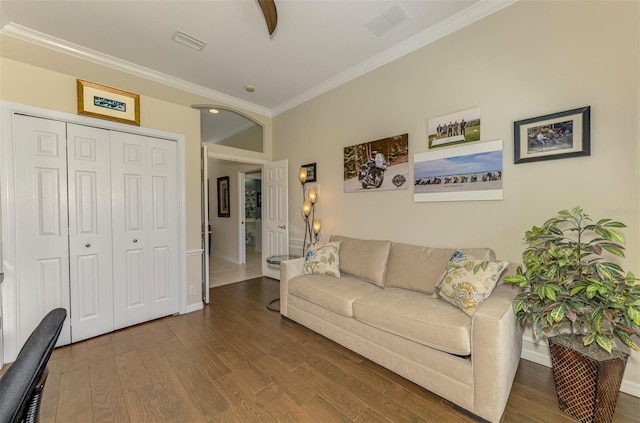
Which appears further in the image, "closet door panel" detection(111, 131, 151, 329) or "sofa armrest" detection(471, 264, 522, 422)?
"closet door panel" detection(111, 131, 151, 329)

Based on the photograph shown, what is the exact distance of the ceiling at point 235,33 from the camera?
88.0 inches

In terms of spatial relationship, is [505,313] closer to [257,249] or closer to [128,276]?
[128,276]

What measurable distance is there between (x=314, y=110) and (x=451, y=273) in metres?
2.97

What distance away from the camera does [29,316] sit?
2184 millimetres

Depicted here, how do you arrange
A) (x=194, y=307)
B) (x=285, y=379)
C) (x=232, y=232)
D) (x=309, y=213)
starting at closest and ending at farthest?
(x=285, y=379) → (x=194, y=307) → (x=309, y=213) → (x=232, y=232)

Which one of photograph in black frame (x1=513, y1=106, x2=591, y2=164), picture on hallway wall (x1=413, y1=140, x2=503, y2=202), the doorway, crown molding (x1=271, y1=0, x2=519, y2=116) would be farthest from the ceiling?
the doorway

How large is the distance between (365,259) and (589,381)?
172cm

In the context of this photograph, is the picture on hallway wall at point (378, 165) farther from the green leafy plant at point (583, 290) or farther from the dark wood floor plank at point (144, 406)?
the dark wood floor plank at point (144, 406)

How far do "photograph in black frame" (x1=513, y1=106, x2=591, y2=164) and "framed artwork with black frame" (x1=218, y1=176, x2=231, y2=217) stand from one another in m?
5.46

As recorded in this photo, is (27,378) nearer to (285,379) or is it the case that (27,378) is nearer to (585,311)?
(285,379)

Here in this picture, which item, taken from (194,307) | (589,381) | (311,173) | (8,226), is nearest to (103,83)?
(8,226)

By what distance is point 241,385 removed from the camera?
71.8 inches

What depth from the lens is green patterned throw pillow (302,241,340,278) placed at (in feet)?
→ 9.28

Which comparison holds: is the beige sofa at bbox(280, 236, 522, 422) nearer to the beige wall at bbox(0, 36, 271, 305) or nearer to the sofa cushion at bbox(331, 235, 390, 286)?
the sofa cushion at bbox(331, 235, 390, 286)
